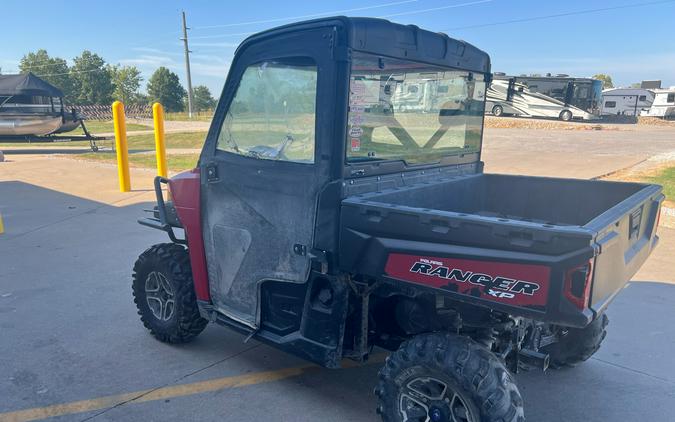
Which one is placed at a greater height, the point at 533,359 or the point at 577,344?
the point at 533,359

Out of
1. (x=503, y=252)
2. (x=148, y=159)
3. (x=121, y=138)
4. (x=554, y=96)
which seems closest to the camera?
(x=503, y=252)

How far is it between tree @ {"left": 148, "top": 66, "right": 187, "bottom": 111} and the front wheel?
3220 inches

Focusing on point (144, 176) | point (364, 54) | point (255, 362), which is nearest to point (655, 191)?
point (364, 54)

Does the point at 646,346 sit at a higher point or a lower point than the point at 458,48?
lower

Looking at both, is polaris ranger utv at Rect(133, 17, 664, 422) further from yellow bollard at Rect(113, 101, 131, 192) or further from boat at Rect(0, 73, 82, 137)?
boat at Rect(0, 73, 82, 137)

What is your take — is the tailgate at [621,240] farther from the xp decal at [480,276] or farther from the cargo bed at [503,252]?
the xp decal at [480,276]

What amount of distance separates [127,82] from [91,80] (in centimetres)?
1194

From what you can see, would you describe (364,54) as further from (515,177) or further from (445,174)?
(515,177)

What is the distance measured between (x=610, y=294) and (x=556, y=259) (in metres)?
0.58

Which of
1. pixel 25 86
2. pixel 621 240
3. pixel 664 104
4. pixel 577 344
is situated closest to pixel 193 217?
pixel 621 240

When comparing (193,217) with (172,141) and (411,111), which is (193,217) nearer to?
(411,111)

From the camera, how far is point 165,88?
79.7 metres

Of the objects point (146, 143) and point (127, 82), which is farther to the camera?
point (127, 82)

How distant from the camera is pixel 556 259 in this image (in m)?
2.02
